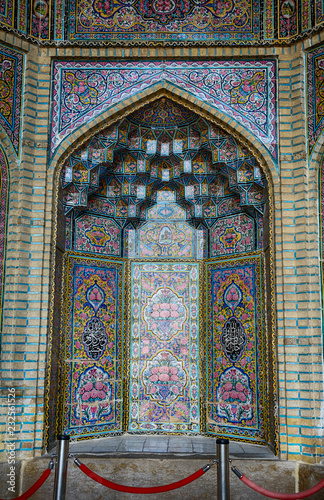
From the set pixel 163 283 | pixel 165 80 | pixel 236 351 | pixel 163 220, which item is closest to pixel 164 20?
pixel 165 80

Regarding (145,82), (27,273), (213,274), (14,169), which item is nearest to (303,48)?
(145,82)

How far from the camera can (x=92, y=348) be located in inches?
249

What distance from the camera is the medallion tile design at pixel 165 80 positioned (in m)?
5.55

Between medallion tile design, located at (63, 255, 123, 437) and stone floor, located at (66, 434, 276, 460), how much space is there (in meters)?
0.26

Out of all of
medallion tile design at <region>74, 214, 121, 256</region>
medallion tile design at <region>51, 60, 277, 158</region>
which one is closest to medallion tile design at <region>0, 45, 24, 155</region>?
medallion tile design at <region>51, 60, 277, 158</region>

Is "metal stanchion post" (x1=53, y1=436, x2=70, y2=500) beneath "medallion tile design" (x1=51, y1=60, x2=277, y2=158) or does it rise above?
beneath

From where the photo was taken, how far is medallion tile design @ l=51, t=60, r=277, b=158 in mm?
5555

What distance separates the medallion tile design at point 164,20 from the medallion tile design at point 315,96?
0.76 meters

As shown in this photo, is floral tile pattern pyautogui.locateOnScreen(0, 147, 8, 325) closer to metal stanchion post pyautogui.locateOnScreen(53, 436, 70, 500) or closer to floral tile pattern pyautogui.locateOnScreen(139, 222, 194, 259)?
metal stanchion post pyautogui.locateOnScreen(53, 436, 70, 500)

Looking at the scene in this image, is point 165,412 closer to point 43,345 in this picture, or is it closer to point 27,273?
point 43,345

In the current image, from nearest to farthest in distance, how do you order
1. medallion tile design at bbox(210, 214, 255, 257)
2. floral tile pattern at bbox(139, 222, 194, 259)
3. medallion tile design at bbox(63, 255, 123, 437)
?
medallion tile design at bbox(63, 255, 123, 437) < medallion tile design at bbox(210, 214, 255, 257) < floral tile pattern at bbox(139, 222, 194, 259)

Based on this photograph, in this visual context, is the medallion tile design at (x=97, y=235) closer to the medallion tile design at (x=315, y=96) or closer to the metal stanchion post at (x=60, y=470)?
the medallion tile design at (x=315, y=96)

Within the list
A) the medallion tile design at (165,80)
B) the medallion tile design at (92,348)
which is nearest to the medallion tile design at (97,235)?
the medallion tile design at (92,348)

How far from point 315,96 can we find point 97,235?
314cm
